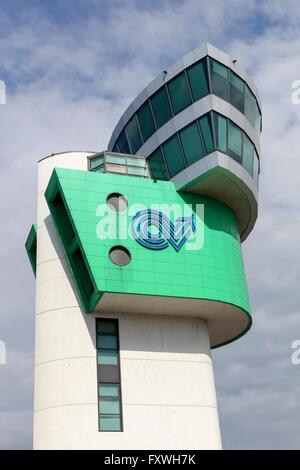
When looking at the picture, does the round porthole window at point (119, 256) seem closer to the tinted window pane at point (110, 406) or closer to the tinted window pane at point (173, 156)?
the tinted window pane at point (173, 156)

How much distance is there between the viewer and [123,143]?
43.3 metres

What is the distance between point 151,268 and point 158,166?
766 centimetres

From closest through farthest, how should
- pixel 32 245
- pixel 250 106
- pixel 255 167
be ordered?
1. pixel 250 106
2. pixel 255 167
3. pixel 32 245

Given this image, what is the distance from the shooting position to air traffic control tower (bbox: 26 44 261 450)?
33.4 m

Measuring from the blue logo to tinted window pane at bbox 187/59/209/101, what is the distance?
24.5ft

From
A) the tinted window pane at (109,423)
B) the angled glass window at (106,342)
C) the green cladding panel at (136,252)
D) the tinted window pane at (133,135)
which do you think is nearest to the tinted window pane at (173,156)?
the green cladding panel at (136,252)

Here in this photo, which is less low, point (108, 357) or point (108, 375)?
point (108, 357)

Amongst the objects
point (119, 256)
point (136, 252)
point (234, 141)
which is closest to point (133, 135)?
point (234, 141)

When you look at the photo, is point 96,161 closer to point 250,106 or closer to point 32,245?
point 32,245

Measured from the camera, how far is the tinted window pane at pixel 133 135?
41.3 meters

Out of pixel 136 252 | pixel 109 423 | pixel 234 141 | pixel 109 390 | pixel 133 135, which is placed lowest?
pixel 109 423

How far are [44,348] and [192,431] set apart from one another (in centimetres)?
926

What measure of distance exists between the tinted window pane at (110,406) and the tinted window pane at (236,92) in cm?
1866

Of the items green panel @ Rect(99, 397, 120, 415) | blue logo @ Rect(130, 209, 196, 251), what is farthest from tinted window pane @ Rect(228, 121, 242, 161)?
green panel @ Rect(99, 397, 120, 415)
